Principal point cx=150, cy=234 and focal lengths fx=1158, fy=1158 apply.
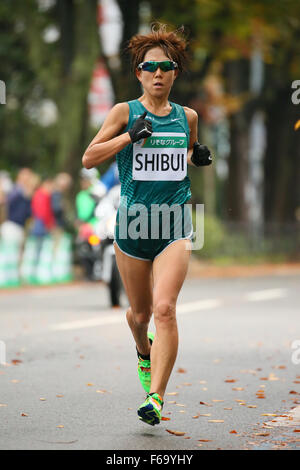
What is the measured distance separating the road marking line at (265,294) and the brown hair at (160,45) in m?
10.9

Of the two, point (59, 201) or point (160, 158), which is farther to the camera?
point (59, 201)

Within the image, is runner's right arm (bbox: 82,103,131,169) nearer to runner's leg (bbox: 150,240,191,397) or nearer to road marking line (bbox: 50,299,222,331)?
runner's leg (bbox: 150,240,191,397)

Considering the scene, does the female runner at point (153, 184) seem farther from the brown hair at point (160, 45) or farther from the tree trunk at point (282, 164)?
the tree trunk at point (282, 164)

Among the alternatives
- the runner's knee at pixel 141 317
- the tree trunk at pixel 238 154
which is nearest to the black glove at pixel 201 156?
the runner's knee at pixel 141 317

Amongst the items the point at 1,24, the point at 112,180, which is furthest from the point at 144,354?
the point at 1,24

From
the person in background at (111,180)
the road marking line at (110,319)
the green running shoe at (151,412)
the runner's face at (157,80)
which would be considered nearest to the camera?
the green running shoe at (151,412)

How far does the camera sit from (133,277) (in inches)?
258

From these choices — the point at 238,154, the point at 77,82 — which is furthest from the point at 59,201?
the point at 238,154

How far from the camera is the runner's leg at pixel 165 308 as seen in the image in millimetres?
6250

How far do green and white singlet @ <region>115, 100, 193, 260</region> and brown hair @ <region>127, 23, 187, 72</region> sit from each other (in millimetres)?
305

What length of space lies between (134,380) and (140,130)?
2642 millimetres

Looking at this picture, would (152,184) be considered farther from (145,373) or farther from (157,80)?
(145,373)

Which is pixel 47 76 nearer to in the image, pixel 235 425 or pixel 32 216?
pixel 32 216

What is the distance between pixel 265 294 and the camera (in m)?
18.8
